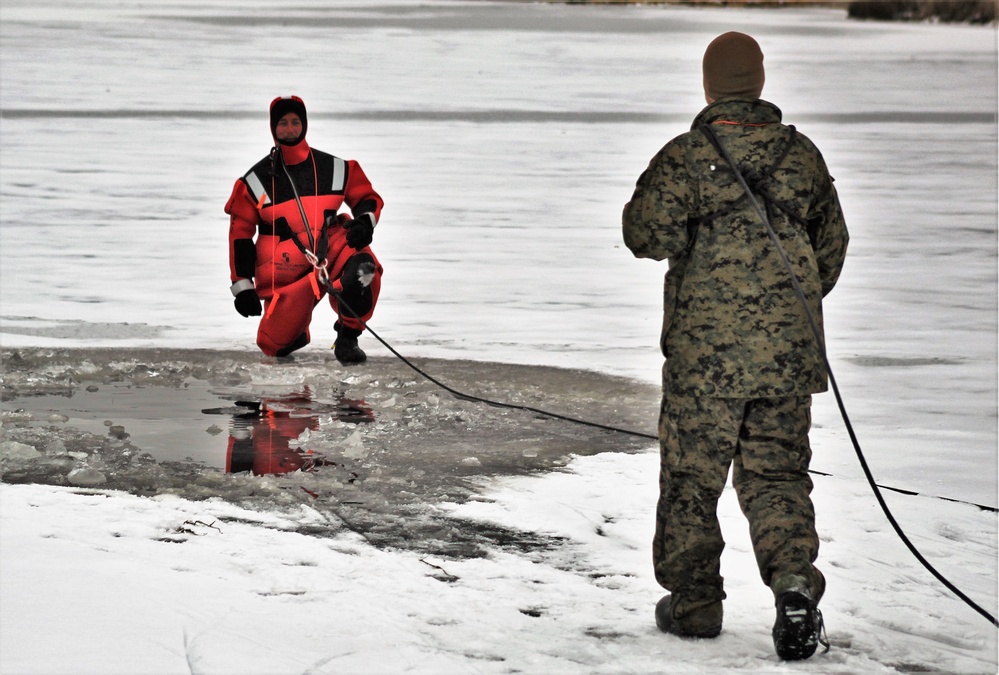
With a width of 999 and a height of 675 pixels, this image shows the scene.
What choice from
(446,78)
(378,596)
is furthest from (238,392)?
(446,78)

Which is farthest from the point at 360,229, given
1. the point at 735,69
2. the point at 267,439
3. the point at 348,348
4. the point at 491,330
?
A: the point at 735,69

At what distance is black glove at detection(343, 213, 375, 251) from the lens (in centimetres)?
613

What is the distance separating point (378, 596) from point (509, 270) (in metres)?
5.72

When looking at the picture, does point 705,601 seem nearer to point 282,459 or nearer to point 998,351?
point 282,459

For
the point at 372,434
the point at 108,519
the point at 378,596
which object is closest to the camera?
the point at 378,596

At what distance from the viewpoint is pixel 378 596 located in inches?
133

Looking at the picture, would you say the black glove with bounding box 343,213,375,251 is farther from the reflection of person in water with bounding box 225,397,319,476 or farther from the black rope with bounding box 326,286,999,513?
the reflection of person in water with bounding box 225,397,319,476

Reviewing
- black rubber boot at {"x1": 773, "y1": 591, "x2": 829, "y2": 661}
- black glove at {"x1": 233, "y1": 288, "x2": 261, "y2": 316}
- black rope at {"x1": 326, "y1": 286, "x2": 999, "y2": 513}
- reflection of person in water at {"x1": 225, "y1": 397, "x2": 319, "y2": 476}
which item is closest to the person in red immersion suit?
black glove at {"x1": 233, "y1": 288, "x2": 261, "y2": 316}

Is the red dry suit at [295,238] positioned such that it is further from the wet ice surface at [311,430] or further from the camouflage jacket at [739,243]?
the camouflage jacket at [739,243]

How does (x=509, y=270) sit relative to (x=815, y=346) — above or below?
below

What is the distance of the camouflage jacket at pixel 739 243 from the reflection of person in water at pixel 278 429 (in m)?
1.84

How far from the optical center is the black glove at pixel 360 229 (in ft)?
20.1

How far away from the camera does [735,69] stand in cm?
314

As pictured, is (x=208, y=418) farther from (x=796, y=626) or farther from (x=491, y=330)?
(x=796, y=626)
